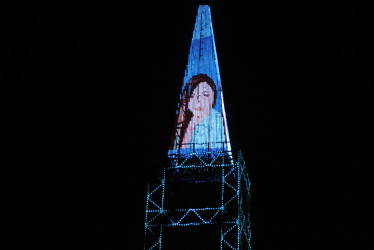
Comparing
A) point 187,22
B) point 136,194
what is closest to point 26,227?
point 136,194

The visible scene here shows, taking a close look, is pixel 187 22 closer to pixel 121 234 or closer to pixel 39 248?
pixel 121 234

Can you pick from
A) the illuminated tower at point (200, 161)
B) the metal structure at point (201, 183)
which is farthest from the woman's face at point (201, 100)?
the metal structure at point (201, 183)

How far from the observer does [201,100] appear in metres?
8.91

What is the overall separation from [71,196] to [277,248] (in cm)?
608

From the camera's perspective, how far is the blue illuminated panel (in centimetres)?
859

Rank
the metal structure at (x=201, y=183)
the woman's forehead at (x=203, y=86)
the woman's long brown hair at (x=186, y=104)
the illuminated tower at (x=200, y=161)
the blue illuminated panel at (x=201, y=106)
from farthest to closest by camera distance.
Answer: the woman's forehead at (x=203, y=86) → the woman's long brown hair at (x=186, y=104) → the blue illuminated panel at (x=201, y=106) → the illuminated tower at (x=200, y=161) → the metal structure at (x=201, y=183)

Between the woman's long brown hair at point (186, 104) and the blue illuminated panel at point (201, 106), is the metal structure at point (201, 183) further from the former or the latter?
the woman's long brown hair at point (186, 104)

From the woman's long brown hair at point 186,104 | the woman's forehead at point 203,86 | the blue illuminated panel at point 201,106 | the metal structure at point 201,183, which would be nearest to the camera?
the metal structure at point 201,183

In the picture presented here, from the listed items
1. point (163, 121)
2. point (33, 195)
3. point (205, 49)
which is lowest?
point (33, 195)

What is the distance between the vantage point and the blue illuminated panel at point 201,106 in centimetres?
859

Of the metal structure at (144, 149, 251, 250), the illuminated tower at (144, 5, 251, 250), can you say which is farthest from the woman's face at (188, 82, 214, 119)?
the metal structure at (144, 149, 251, 250)

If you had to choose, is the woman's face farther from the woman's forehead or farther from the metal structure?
the metal structure

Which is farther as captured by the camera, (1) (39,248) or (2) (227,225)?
(2) (227,225)

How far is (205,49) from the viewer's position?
9.30m
